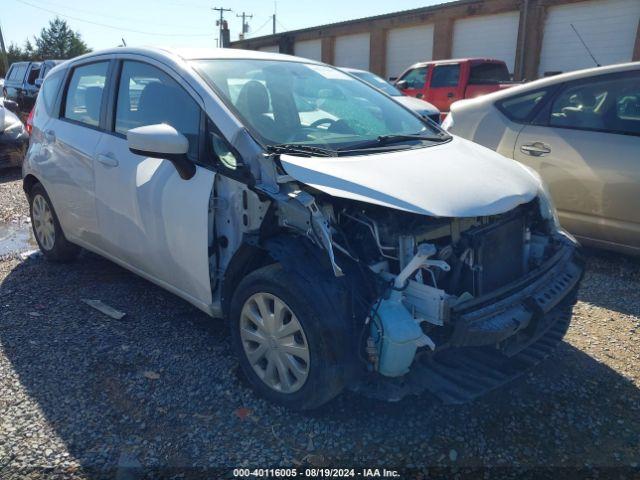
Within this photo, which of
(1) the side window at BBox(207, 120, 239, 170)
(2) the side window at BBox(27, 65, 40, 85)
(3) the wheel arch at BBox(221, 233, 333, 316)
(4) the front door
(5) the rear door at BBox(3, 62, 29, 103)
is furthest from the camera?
(5) the rear door at BBox(3, 62, 29, 103)

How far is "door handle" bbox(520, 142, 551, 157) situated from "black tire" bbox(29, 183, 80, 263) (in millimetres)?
4036

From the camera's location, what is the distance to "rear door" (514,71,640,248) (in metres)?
4.27

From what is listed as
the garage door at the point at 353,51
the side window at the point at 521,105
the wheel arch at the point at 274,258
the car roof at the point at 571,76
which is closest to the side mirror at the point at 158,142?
the wheel arch at the point at 274,258

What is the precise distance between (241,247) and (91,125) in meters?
1.87

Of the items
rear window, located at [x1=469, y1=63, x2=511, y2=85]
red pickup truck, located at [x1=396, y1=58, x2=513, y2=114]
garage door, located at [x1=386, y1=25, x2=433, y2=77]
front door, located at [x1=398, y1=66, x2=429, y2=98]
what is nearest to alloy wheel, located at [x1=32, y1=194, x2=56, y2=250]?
red pickup truck, located at [x1=396, y1=58, x2=513, y2=114]

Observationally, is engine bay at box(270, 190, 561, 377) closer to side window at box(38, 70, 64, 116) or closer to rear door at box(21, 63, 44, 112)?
side window at box(38, 70, 64, 116)

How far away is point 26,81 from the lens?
756 inches

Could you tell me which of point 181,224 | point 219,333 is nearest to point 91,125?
point 181,224

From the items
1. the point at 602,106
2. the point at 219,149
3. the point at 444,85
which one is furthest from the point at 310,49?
the point at 219,149

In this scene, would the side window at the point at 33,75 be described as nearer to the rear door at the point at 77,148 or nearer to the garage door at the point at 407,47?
the garage door at the point at 407,47

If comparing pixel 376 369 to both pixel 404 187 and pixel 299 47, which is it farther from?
pixel 299 47

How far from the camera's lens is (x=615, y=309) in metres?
3.94

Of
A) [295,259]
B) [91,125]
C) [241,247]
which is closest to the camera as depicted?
[295,259]

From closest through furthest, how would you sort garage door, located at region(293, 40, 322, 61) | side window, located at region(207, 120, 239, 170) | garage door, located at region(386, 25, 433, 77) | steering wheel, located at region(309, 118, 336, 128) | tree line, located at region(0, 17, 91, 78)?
side window, located at region(207, 120, 239, 170)
steering wheel, located at region(309, 118, 336, 128)
garage door, located at region(386, 25, 433, 77)
garage door, located at region(293, 40, 322, 61)
tree line, located at region(0, 17, 91, 78)
